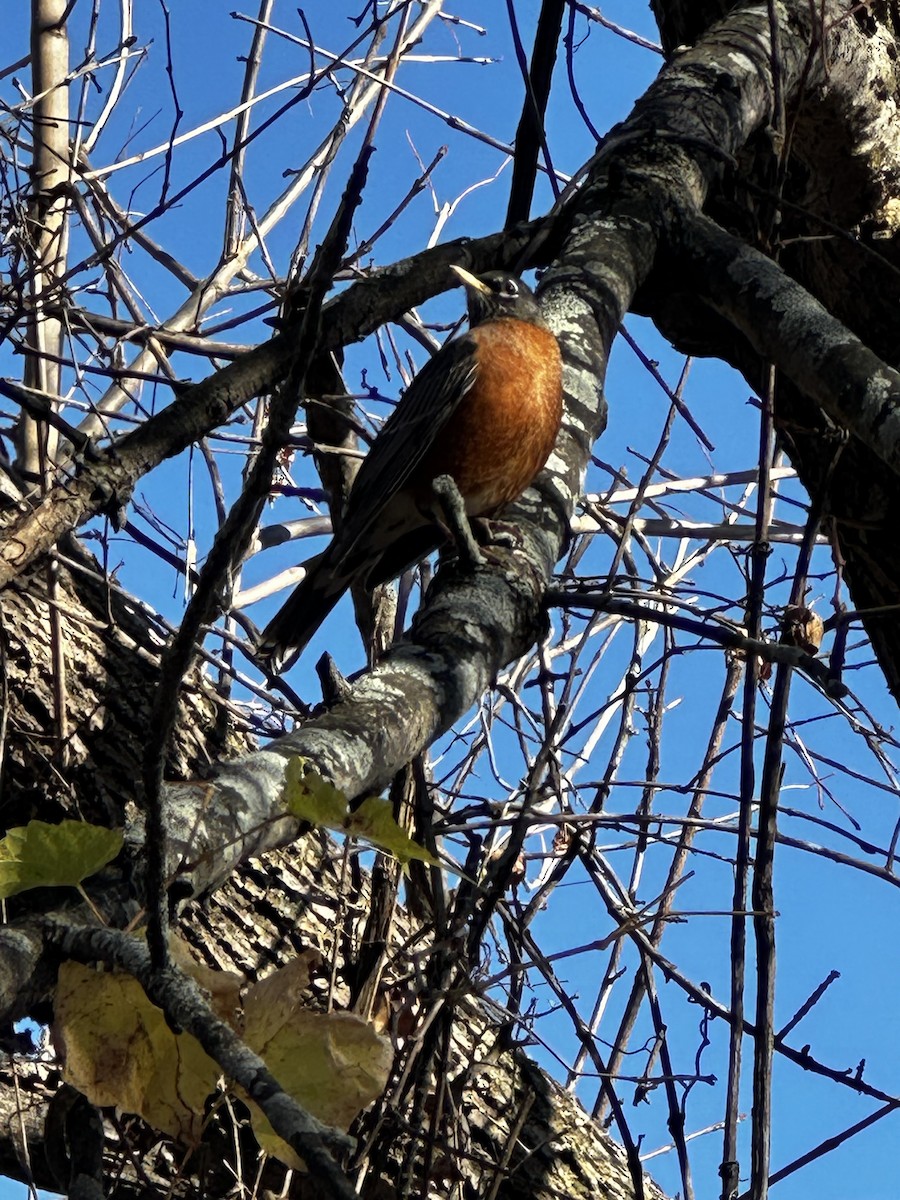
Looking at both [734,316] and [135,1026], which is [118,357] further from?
[135,1026]

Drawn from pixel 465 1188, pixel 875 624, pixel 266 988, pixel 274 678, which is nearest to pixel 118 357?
pixel 274 678

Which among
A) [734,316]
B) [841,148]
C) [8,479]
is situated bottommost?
[8,479]

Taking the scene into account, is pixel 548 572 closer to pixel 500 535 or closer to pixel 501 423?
pixel 500 535

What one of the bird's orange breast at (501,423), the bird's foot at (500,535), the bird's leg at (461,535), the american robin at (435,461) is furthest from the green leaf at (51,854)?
the american robin at (435,461)

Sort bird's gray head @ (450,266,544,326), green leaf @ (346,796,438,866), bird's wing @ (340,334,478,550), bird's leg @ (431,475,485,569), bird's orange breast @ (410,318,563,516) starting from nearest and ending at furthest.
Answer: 1. green leaf @ (346,796,438,866)
2. bird's leg @ (431,475,485,569)
3. bird's orange breast @ (410,318,563,516)
4. bird's wing @ (340,334,478,550)
5. bird's gray head @ (450,266,544,326)

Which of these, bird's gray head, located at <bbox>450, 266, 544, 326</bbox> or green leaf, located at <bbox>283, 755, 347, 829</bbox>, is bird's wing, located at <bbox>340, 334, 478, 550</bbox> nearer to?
bird's gray head, located at <bbox>450, 266, 544, 326</bbox>

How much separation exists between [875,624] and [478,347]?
3.95ft

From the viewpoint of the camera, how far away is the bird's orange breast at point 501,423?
9.77 ft

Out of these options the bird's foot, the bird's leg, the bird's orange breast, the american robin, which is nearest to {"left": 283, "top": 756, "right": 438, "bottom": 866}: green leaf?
the bird's leg

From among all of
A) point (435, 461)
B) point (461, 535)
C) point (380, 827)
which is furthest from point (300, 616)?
point (380, 827)

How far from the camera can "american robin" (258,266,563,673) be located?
120 inches

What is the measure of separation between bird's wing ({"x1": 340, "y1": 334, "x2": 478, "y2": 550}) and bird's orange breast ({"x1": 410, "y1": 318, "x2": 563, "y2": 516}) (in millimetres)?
37

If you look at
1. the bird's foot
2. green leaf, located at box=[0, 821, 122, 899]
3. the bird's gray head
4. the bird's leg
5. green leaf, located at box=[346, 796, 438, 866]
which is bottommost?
green leaf, located at box=[0, 821, 122, 899]

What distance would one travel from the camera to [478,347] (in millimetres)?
3412
